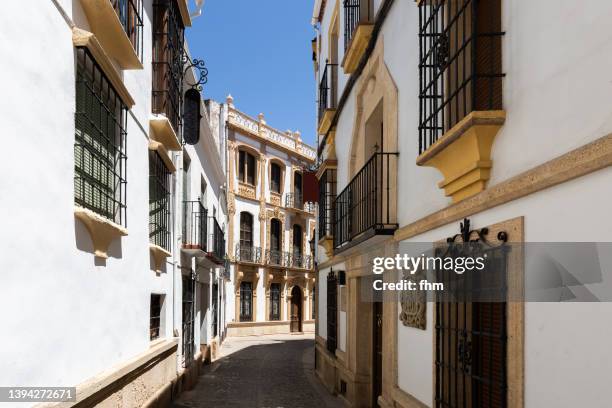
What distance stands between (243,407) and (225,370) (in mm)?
5203

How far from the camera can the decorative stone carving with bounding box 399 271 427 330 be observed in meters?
5.80

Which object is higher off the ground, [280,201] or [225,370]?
[280,201]

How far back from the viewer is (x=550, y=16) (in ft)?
11.1

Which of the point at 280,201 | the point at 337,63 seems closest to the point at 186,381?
the point at 337,63

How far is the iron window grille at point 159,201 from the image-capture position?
8.19 meters

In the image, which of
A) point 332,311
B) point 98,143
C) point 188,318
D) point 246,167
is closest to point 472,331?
point 98,143

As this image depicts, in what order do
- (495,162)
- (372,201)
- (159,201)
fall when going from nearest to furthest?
(495,162) < (372,201) < (159,201)

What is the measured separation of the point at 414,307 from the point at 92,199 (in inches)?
124

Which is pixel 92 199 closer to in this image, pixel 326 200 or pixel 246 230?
pixel 326 200

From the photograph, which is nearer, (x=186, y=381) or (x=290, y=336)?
(x=186, y=381)

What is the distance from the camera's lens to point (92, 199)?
17.6ft

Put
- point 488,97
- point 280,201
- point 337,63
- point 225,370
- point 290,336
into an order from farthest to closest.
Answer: point 280,201
point 290,336
point 225,370
point 337,63
point 488,97

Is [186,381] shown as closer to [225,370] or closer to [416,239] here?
[225,370]

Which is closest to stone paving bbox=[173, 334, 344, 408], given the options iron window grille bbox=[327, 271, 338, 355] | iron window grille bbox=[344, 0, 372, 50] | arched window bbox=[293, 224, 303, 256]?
iron window grille bbox=[327, 271, 338, 355]
